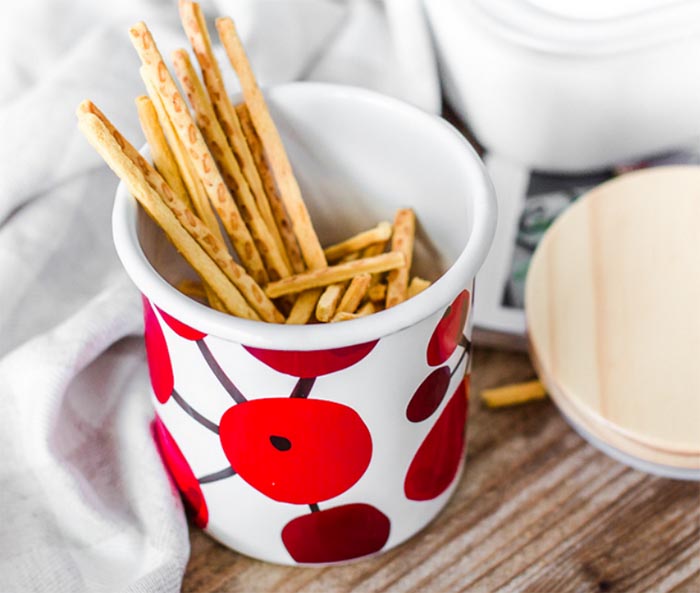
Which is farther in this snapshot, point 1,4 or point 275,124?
point 1,4

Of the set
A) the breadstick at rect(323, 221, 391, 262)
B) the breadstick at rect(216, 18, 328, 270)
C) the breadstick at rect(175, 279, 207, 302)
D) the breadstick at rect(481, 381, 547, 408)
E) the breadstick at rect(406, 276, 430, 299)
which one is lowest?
the breadstick at rect(481, 381, 547, 408)

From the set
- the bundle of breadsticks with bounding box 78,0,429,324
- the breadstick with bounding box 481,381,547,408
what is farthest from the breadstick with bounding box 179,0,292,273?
the breadstick with bounding box 481,381,547,408

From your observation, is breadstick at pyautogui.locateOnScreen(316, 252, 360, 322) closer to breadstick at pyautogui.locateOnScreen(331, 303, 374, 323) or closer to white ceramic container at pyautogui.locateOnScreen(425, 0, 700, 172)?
breadstick at pyautogui.locateOnScreen(331, 303, 374, 323)

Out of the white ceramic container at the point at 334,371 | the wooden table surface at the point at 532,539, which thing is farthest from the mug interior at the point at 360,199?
the wooden table surface at the point at 532,539

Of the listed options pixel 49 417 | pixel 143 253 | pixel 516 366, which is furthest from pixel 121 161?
pixel 516 366

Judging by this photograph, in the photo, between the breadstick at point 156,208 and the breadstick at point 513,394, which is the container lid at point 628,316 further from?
the breadstick at point 156,208

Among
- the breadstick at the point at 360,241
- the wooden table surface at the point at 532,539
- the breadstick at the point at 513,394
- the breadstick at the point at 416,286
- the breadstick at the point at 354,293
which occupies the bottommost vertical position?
the wooden table surface at the point at 532,539

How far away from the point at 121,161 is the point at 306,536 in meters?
0.16

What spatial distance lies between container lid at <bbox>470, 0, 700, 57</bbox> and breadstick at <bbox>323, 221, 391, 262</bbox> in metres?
0.12

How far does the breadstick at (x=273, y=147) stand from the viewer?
37cm

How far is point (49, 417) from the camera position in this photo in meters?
0.40

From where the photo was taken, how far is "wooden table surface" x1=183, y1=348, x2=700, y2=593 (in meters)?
0.40

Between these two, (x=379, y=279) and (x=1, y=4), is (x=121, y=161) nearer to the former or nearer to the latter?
(x=379, y=279)

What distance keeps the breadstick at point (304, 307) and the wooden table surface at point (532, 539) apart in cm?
11
